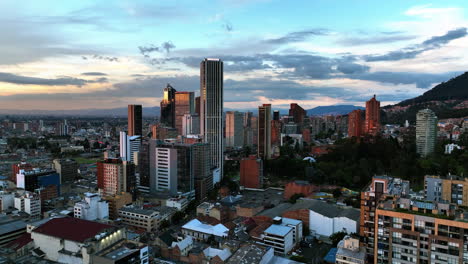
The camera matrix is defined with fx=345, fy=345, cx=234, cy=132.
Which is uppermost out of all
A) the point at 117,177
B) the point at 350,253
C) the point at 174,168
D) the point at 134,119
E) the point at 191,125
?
the point at 134,119

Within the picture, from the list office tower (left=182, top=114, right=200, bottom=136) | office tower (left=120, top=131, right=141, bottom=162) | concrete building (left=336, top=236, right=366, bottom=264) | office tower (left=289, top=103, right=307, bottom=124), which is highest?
office tower (left=289, top=103, right=307, bottom=124)

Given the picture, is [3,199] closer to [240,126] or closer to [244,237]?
[244,237]

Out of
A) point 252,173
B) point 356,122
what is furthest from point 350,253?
point 356,122

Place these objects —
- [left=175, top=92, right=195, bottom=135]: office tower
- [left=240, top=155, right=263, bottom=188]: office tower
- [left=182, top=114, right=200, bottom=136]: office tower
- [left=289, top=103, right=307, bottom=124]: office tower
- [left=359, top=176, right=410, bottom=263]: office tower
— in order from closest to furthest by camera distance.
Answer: [left=359, top=176, right=410, bottom=263]: office tower
[left=240, top=155, right=263, bottom=188]: office tower
[left=182, top=114, right=200, bottom=136]: office tower
[left=175, top=92, right=195, bottom=135]: office tower
[left=289, top=103, right=307, bottom=124]: office tower

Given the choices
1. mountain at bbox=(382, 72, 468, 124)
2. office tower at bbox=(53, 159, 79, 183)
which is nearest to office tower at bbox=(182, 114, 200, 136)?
office tower at bbox=(53, 159, 79, 183)

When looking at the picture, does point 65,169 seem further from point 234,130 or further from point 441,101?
point 441,101

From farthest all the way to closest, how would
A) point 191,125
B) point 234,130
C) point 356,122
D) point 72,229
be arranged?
point 191,125, point 234,130, point 356,122, point 72,229

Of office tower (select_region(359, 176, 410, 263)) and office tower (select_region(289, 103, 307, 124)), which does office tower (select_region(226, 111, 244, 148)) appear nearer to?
office tower (select_region(289, 103, 307, 124))

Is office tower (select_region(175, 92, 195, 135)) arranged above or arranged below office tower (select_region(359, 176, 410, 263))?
above
